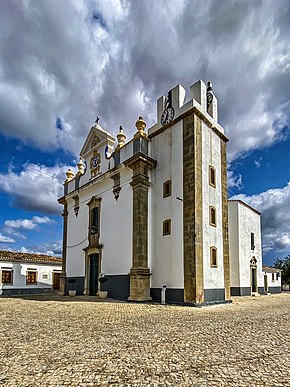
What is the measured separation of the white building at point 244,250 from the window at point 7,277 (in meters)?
16.2

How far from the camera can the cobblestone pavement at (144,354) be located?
3428mm

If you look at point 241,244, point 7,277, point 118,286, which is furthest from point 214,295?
point 7,277

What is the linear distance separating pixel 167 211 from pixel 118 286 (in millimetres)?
4380

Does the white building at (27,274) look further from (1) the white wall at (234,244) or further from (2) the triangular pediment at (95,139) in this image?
(1) the white wall at (234,244)

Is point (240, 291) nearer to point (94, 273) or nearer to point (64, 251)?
point (94, 273)

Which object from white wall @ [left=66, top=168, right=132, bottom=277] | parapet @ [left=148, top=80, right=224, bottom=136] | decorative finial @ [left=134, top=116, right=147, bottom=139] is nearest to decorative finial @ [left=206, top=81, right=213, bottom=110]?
parapet @ [left=148, top=80, right=224, bottom=136]

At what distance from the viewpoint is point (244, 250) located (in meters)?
19.8

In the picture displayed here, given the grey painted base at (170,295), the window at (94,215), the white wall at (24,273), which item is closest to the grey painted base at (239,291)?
the grey painted base at (170,295)

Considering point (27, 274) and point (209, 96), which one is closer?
point (209, 96)

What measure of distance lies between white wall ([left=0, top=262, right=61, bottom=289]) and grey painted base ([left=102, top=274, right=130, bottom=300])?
1111cm

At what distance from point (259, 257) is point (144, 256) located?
1177 cm

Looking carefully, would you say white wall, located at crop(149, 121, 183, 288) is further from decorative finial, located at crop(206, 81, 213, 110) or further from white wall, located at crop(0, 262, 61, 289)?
white wall, located at crop(0, 262, 61, 289)

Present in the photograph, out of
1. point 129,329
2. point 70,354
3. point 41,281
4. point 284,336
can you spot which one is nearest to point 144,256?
point 129,329

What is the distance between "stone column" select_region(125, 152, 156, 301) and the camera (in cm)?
1327
